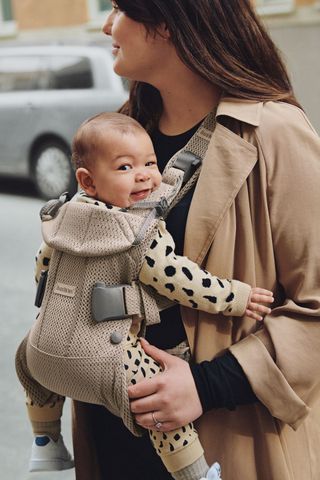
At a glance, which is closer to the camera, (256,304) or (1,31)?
(256,304)

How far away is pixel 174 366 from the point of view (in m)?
1.37

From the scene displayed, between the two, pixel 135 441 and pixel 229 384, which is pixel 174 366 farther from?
pixel 135 441

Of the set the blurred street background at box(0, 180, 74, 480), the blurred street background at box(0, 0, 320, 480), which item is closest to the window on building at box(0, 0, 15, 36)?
the blurred street background at box(0, 0, 320, 480)

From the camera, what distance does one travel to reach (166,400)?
1.33 m

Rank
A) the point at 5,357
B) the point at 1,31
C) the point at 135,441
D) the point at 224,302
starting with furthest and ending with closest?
the point at 1,31, the point at 5,357, the point at 135,441, the point at 224,302

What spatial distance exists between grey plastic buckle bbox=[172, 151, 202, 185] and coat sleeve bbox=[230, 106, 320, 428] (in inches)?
5.5

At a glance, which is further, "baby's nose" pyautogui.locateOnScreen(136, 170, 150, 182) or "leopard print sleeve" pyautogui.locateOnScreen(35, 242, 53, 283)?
"leopard print sleeve" pyautogui.locateOnScreen(35, 242, 53, 283)

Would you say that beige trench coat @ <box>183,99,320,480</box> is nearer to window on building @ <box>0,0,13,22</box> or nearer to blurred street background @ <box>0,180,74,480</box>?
blurred street background @ <box>0,180,74,480</box>

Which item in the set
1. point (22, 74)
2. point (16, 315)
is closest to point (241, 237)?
point (16, 315)

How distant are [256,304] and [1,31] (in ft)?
40.9

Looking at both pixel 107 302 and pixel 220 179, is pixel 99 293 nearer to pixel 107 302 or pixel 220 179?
pixel 107 302

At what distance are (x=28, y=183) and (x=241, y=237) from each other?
7.44 meters

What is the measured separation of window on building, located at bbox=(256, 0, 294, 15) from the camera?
34.0 ft

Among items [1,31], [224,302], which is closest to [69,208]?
[224,302]
